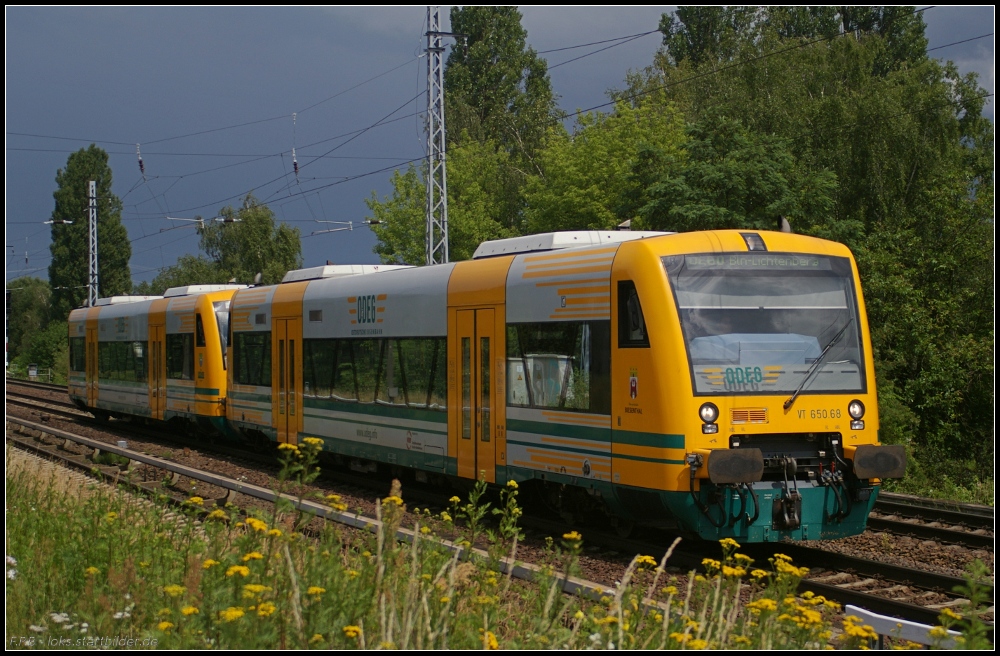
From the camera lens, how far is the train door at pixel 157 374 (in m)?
23.7

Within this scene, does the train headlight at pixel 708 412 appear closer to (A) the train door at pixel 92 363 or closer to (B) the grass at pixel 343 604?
(B) the grass at pixel 343 604

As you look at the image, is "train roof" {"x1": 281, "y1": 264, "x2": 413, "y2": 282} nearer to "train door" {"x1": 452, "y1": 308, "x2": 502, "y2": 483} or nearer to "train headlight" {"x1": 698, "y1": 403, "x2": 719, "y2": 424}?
"train door" {"x1": 452, "y1": 308, "x2": 502, "y2": 483}

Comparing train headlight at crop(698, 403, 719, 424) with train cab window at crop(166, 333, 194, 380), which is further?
train cab window at crop(166, 333, 194, 380)

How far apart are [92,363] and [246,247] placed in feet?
168

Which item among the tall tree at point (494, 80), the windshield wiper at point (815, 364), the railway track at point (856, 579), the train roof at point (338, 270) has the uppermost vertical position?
the tall tree at point (494, 80)

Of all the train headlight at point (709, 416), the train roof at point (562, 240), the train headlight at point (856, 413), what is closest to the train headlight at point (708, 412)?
the train headlight at point (709, 416)

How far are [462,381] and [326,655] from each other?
312 inches

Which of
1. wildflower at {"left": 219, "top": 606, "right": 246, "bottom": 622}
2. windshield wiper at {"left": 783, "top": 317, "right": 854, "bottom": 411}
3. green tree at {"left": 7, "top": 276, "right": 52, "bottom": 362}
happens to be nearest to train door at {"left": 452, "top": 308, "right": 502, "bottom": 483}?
windshield wiper at {"left": 783, "top": 317, "right": 854, "bottom": 411}

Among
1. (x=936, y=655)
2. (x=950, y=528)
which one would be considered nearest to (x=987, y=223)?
(x=950, y=528)

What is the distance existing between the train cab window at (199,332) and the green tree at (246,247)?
5189 cm

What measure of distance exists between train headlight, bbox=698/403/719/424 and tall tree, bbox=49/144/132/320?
64.9 metres

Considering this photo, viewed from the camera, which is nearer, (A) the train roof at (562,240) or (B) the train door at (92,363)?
(A) the train roof at (562,240)

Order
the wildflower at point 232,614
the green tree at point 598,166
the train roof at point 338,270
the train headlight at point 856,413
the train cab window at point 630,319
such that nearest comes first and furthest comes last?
the wildflower at point 232,614
the train cab window at point 630,319
the train headlight at point 856,413
the train roof at point 338,270
the green tree at point 598,166

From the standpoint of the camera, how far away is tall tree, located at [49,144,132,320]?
68562 mm
